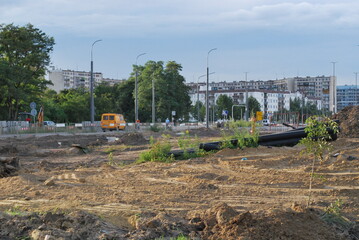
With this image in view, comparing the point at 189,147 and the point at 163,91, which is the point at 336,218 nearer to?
the point at 189,147

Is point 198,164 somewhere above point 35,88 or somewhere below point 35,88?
below

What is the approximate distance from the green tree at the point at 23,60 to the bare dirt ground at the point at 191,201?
117ft

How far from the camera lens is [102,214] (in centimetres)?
766

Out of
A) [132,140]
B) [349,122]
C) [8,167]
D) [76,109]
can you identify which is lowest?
[132,140]

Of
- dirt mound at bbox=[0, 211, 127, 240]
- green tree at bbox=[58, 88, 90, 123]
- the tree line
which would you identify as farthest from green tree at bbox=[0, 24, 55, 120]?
dirt mound at bbox=[0, 211, 127, 240]

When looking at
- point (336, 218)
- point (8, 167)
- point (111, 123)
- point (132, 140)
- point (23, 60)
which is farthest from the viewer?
point (111, 123)

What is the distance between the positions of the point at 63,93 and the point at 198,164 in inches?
3010

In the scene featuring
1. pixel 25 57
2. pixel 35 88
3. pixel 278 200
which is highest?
pixel 25 57

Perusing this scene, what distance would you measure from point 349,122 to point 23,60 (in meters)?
37.1

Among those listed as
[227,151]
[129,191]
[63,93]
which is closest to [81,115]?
[63,93]

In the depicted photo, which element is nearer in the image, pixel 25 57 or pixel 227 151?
pixel 227 151

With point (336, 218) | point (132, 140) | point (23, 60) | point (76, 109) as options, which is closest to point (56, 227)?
point (336, 218)

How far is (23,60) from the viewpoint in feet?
169

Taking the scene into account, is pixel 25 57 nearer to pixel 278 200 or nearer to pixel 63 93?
pixel 63 93
